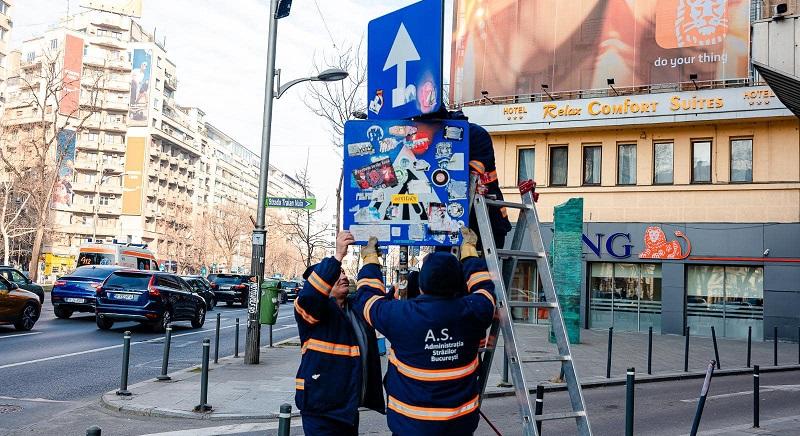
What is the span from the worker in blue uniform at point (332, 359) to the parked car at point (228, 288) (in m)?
34.0

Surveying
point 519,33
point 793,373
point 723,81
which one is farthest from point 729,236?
point 519,33

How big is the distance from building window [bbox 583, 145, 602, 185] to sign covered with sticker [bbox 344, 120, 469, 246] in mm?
23964

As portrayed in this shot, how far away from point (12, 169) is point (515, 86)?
108ft

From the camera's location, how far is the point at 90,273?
73.0 feet

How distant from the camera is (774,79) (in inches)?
512

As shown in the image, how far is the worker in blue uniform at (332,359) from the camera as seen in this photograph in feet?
14.2

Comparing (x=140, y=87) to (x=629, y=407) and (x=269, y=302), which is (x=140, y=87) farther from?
(x=629, y=407)

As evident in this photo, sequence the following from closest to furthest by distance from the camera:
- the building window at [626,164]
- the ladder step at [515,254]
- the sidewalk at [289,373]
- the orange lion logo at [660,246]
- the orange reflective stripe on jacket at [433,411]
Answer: the orange reflective stripe on jacket at [433,411], the ladder step at [515,254], the sidewalk at [289,373], the orange lion logo at [660,246], the building window at [626,164]

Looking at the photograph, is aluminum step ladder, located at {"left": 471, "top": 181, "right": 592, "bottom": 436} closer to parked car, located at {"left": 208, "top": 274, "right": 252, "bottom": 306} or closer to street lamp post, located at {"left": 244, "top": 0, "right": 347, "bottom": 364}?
street lamp post, located at {"left": 244, "top": 0, "right": 347, "bottom": 364}

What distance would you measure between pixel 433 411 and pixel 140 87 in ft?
305

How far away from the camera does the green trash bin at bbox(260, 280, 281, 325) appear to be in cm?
1360

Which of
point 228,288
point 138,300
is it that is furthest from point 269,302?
point 228,288

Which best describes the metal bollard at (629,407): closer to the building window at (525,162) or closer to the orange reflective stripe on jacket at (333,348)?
the orange reflective stripe on jacket at (333,348)

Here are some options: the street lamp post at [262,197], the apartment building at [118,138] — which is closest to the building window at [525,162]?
the street lamp post at [262,197]
